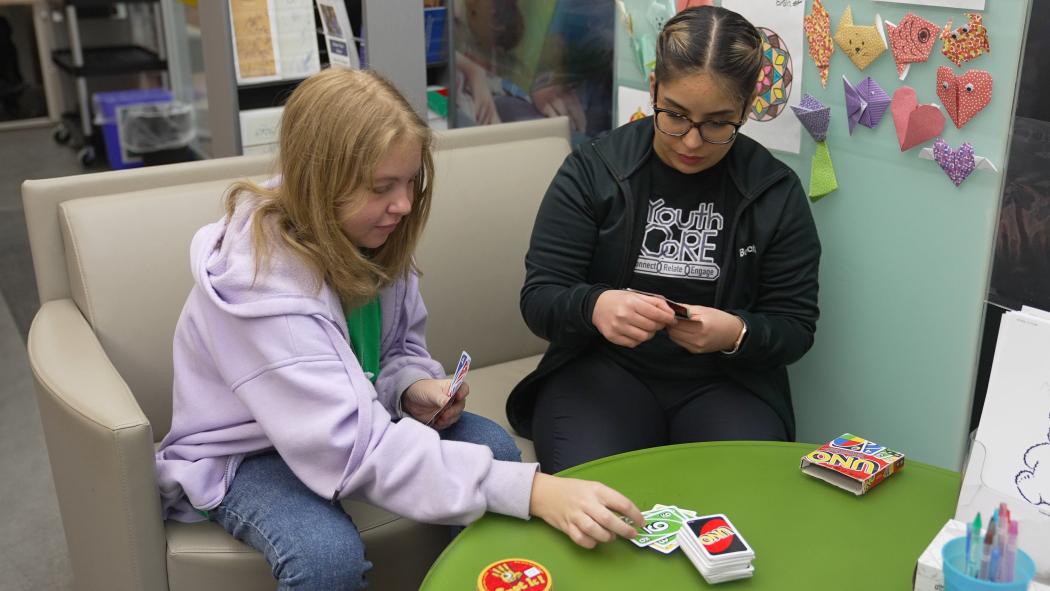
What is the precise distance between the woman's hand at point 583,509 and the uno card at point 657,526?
0.7 inches

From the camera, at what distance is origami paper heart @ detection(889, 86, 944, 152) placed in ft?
5.92

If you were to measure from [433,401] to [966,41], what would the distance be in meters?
1.10

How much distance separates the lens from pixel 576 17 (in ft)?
9.00

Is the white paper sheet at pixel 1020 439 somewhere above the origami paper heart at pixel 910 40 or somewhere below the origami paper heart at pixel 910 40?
below

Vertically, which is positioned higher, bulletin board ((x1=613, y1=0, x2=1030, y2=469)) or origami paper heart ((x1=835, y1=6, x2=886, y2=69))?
origami paper heart ((x1=835, y1=6, x2=886, y2=69))

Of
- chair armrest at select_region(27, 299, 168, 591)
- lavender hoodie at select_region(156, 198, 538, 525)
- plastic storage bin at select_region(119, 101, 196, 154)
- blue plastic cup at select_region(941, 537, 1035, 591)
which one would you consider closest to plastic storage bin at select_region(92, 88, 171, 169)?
plastic storage bin at select_region(119, 101, 196, 154)

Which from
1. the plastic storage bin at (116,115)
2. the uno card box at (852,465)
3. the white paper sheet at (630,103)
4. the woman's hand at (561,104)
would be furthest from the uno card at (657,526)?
the plastic storage bin at (116,115)

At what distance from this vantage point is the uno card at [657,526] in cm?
129

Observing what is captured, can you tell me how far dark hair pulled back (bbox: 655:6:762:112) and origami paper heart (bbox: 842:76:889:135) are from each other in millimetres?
303

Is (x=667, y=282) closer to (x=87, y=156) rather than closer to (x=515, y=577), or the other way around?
(x=515, y=577)

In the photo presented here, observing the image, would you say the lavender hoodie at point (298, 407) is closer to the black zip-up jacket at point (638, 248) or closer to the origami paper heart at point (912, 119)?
the black zip-up jacket at point (638, 248)

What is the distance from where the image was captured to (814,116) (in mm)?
2025

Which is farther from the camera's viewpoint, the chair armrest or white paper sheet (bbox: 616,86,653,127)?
white paper sheet (bbox: 616,86,653,127)

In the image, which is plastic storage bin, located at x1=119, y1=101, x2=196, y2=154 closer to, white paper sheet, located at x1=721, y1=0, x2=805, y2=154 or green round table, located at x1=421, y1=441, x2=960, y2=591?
white paper sheet, located at x1=721, y1=0, x2=805, y2=154
